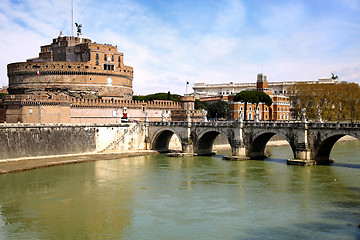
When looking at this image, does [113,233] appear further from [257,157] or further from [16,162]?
[257,157]

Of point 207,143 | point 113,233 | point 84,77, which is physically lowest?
point 113,233

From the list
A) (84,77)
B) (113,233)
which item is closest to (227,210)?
(113,233)

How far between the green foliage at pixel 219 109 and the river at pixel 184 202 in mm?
43809

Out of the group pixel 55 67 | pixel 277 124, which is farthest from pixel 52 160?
pixel 55 67

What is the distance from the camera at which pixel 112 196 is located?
Result: 28797 millimetres

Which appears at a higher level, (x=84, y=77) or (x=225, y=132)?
(x=84, y=77)

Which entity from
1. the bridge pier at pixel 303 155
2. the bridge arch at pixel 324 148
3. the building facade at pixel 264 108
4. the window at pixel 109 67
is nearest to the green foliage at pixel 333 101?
the building facade at pixel 264 108

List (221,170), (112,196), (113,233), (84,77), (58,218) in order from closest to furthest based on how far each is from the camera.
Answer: (113,233), (58,218), (112,196), (221,170), (84,77)

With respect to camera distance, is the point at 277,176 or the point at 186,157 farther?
the point at 186,157

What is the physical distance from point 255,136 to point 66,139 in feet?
69.6

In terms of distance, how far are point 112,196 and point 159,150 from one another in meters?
26.4

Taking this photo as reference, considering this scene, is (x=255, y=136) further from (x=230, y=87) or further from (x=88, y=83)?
(x=230, y=87)

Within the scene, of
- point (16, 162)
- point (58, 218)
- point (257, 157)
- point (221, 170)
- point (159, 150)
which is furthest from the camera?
point (159, 150)

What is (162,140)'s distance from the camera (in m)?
57.2
